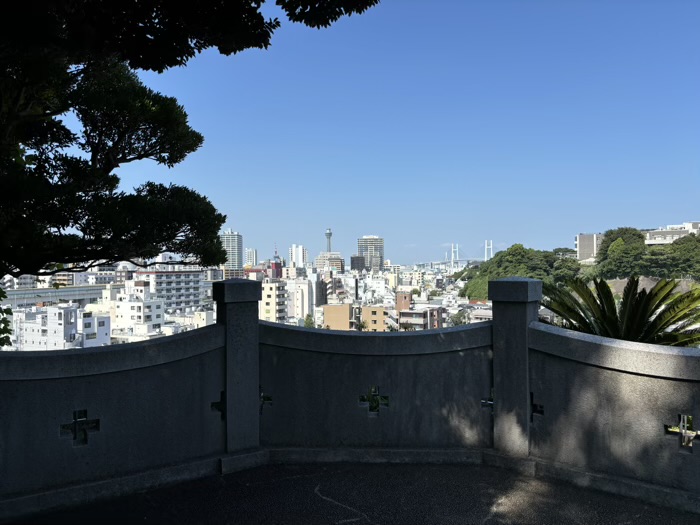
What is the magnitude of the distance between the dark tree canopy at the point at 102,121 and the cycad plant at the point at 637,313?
12.9 feet

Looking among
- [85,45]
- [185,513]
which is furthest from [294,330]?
[85,45]

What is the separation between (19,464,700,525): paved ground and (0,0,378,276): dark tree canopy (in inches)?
84.8

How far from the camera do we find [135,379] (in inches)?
146

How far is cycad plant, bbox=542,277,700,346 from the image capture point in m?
5.25

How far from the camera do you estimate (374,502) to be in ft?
11.6

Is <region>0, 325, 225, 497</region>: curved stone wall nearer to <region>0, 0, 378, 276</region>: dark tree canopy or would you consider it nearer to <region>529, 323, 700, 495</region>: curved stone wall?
<region>0, 0, 378, 276</region>: dark tree canopy

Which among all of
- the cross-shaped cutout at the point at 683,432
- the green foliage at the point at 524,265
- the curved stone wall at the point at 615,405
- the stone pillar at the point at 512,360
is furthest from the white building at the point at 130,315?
the green foliage at the point at 524,265

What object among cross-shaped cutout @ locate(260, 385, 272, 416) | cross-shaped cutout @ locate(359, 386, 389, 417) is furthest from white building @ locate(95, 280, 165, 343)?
cross-shaped cutout @ locate(359, 386, 389, 417)

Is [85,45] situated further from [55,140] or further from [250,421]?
[250,421]

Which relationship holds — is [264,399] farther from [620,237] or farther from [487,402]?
[620,237]

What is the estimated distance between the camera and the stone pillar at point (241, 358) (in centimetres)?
415

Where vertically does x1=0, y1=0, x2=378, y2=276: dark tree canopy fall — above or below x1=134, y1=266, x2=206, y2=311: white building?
above

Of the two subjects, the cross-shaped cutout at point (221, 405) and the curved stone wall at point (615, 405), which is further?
the cross-shaped cutout at point (221, 405)

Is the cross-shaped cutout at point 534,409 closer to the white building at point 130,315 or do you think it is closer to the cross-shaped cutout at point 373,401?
the cross-shaped cutout at point 373,401
